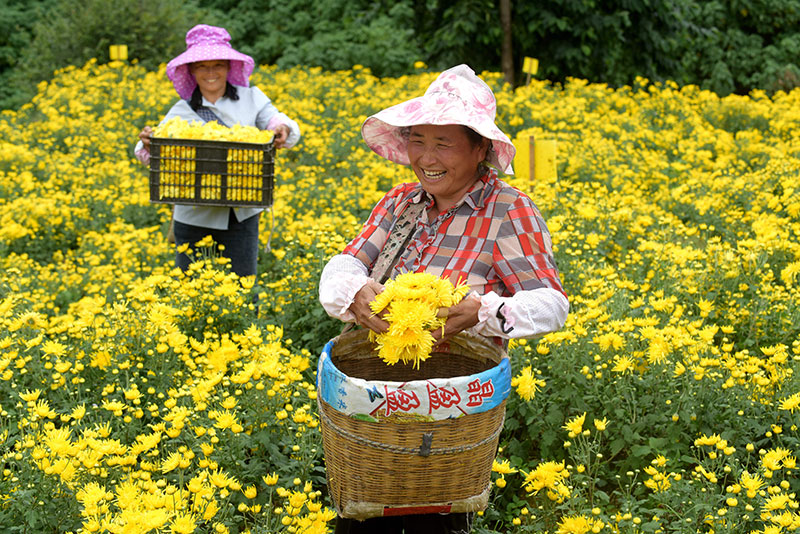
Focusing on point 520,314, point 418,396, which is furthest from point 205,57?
point 418,396

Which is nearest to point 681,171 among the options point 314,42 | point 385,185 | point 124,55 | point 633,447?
point 385,185

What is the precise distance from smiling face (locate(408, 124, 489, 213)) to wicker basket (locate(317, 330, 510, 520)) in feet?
1.57

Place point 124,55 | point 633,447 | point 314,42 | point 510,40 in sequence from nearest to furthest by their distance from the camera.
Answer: point 633,447 < point 124,55 < point 510,40 < point 314,42

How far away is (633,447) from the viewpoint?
10.2 feet

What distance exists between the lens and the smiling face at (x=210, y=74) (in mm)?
4382

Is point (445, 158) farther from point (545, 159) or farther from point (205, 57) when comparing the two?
point (545, 159)

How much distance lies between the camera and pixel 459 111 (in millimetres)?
2404

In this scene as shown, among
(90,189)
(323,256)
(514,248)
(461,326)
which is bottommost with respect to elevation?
(90,189)

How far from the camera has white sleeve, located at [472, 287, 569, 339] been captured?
7.17 feet

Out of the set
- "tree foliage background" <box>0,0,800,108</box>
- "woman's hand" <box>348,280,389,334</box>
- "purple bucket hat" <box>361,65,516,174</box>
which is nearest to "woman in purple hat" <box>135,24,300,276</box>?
"purple bucket hat" <box>361,65,516,174</box>

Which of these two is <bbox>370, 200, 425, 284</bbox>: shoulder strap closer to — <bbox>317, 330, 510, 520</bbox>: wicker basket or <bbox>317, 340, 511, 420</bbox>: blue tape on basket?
<bbox>317, 330, 510, 520</bbox>: wicker basket

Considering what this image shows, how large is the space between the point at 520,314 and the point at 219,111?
2.81 m

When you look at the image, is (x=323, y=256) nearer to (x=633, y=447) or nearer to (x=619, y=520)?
(x=633, y=447)

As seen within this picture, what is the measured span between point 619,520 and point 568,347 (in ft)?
3.17
